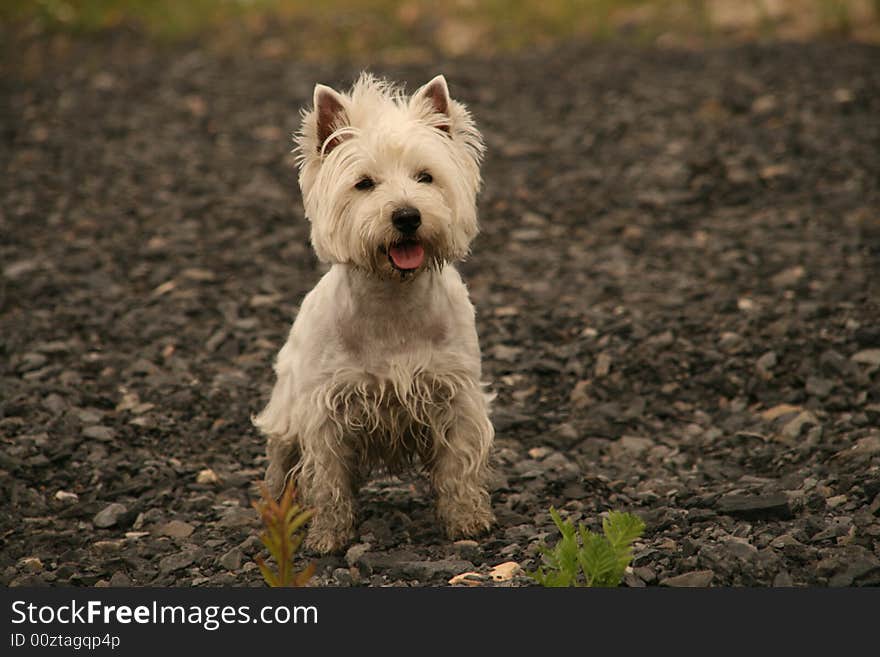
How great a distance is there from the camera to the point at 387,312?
492cm

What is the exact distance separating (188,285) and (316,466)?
4.03 meters

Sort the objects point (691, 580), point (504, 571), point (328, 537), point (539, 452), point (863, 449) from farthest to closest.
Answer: point (539, 452) < point (863, 449) < point (328, 537) < point (504, 571) < point (691, 580)

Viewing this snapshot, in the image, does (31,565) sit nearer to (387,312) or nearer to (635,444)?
(387,312)

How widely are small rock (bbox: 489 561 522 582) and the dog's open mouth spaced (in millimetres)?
1290

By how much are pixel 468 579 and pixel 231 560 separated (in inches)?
45.2

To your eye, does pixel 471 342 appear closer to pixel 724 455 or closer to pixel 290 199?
pixel 724 455

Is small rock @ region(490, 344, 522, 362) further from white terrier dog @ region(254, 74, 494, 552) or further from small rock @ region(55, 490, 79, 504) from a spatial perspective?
small rock @ region(55, 490, 79, 504)

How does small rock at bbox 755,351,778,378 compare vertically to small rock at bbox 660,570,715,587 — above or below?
above

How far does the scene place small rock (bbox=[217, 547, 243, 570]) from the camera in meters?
4.91

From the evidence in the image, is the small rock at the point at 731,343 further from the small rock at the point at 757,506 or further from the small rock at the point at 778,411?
the small rock at the point at 757,506

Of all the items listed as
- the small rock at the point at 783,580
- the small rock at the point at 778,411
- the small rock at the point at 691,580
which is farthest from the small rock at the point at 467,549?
the small rock at the point at 778,411

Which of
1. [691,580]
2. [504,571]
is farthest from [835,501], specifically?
[504,571]

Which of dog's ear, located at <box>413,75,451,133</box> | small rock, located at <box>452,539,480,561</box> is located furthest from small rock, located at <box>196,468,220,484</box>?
dog's ear, located at <box>413,75,451,133</box>

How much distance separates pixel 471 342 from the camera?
5059mm
